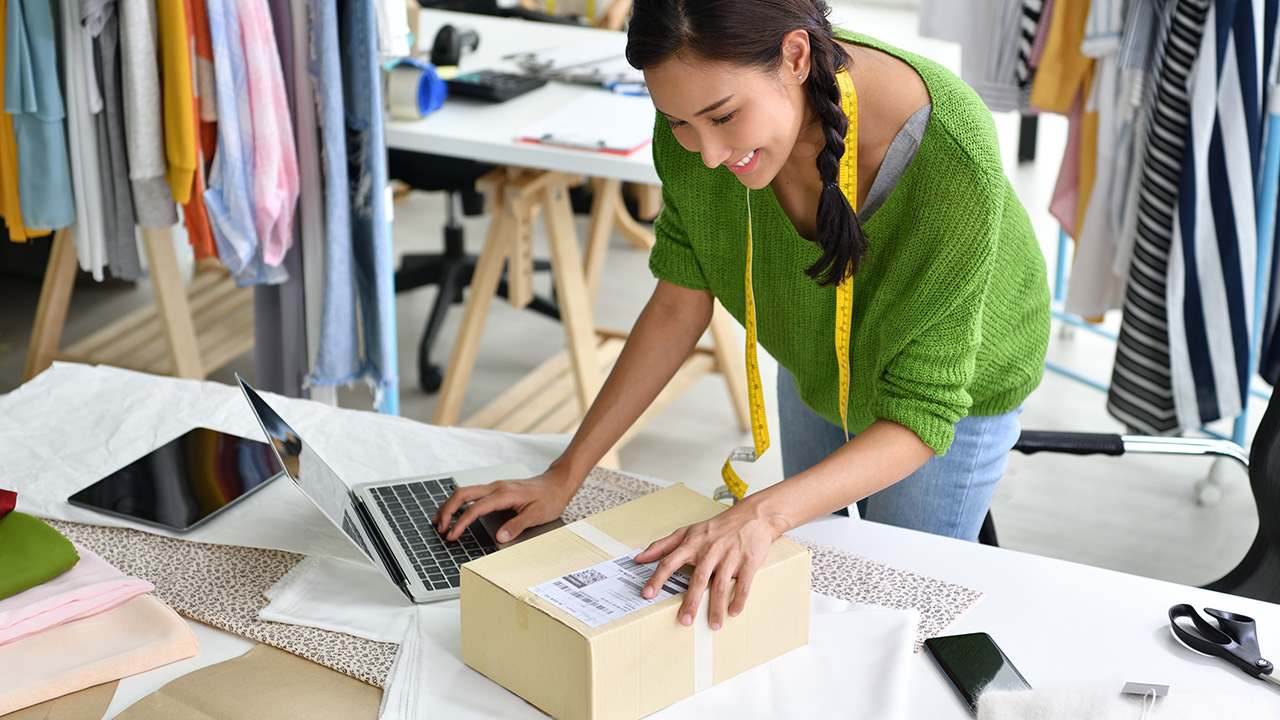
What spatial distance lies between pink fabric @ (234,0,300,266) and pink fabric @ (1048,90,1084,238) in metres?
1.66

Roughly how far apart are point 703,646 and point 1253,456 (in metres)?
0.88

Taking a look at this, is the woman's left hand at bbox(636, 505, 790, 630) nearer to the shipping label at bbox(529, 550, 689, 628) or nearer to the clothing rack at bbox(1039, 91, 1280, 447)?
the shipping label at bbox(529, 550, 689, 628)

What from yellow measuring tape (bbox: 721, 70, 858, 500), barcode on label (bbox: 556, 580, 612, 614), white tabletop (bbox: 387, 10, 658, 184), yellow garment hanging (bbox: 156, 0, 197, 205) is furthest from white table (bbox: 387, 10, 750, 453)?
barcode on label (bbox: 556, 580, 612, 614)

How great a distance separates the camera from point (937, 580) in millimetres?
1179

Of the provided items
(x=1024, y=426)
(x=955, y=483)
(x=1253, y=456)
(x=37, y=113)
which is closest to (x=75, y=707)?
(x=955, y=483)

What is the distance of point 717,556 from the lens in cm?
98

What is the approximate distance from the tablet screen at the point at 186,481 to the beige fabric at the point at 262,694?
28 cm

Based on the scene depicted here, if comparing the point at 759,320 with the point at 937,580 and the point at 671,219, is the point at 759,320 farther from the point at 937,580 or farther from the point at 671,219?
the point at 937,580

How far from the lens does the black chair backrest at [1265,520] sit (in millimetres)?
1436

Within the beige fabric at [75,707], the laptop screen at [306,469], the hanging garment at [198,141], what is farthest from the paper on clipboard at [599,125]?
the beige fabric at [75,707]

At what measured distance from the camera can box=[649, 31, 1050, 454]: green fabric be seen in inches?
43.4

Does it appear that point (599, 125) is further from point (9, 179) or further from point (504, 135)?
point (9, 179)

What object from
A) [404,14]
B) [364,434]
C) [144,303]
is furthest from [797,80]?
[144,303]

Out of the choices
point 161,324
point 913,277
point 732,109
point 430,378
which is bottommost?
point 430,378
